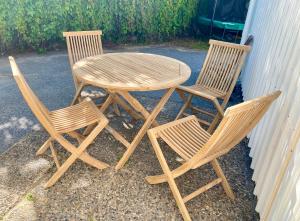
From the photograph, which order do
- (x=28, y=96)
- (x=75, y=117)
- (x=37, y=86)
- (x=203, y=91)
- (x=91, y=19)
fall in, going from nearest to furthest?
(x=28, y=96) < (x=75, y=117) < (x=203, y=91) < (x=37, y=86) < (x=91, y=19)

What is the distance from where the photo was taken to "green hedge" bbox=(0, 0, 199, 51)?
6.73 metres

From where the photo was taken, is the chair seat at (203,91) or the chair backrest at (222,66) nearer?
the chair seat at (203,91)

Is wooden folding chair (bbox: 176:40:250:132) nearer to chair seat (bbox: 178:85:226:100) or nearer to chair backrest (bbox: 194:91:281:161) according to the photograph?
chair seat (bbox: 178:85:226:100)

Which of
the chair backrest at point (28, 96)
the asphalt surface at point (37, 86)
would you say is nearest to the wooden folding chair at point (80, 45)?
the asphalt surface at point (37, 86)

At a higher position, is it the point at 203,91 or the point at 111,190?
the point at 203,91

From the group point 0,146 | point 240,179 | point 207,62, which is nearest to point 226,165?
point 240,179

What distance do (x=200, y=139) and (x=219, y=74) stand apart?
166 centimetres

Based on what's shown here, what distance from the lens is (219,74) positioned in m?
4.09

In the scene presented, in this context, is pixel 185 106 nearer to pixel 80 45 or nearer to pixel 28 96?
pixel 80 45

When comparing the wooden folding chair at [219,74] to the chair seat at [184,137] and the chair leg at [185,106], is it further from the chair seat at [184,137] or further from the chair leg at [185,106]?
the chair seat at [184,137]

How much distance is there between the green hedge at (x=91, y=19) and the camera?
265 inches

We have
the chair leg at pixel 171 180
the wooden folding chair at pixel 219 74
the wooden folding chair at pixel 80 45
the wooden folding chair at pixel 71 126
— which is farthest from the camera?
the wooden folding chair at pixel 80 45

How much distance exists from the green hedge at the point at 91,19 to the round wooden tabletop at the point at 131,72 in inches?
159

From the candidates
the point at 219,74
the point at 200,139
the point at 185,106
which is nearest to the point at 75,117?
the point at 200,139
